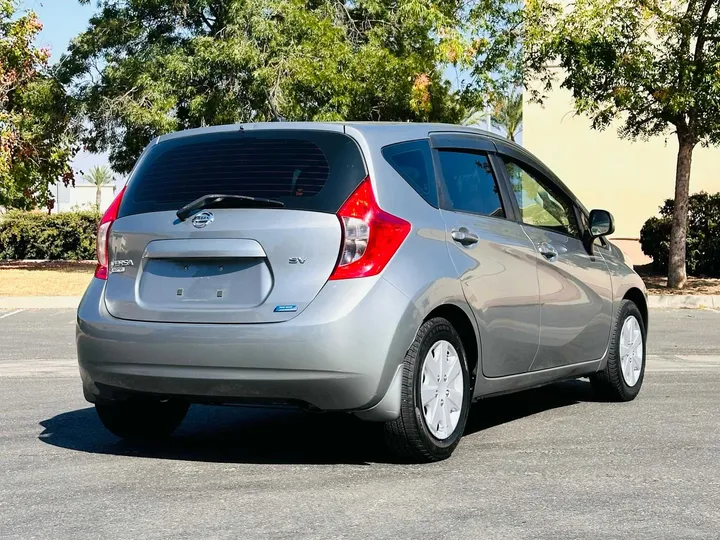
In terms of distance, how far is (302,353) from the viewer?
550cm

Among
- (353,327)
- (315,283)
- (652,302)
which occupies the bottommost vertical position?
(652,302)

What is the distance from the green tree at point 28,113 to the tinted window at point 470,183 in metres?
19.9

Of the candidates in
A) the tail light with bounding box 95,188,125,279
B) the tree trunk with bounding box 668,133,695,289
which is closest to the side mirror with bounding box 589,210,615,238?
the tail light with bounding box 95,188,125,279

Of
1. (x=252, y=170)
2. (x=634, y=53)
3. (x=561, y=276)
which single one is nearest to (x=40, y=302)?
(x=634, y=53)

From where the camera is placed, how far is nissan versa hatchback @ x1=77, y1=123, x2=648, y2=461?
18.2 ft

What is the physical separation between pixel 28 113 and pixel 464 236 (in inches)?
857

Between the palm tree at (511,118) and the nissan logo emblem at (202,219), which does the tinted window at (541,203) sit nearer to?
the nissan logo emblem at (202,219)

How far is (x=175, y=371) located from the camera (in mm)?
5711

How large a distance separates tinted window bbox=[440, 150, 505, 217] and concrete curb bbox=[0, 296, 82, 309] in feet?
41.9

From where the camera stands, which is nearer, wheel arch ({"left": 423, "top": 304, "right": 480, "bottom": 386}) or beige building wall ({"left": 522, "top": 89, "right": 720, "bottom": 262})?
wheel arch ({"left": 423, "top": 304, "right": 480, "bottom": 386})

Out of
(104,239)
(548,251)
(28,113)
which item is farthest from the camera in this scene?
(28,113)

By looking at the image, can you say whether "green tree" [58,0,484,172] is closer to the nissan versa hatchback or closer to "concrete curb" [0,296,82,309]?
"concrete curb" [0,296,82,309]

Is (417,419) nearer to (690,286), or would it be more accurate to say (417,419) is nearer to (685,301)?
(685,301)

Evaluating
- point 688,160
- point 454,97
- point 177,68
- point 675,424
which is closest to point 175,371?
point 675,424
